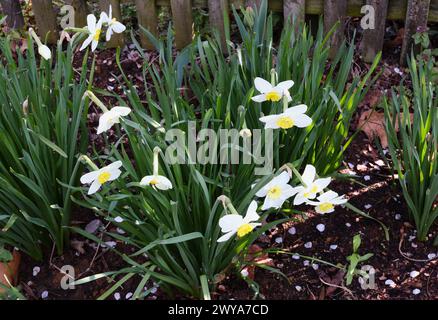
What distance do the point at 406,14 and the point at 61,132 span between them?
176 centimetres

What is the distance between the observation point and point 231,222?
158 cm

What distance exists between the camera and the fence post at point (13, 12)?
3289 mm

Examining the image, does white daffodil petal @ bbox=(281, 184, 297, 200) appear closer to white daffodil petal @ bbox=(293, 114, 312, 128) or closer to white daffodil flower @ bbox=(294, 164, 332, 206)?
white daffodil flower @ bbox=(294, 164, 332, 206)

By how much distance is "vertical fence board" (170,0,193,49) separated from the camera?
9.93ft

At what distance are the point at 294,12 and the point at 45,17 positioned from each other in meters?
1.35

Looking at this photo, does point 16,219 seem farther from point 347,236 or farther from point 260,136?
point 347,236

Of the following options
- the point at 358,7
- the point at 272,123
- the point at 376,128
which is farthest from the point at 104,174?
the point at 358,7

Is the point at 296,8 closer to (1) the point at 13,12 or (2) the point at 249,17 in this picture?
(2) the point at 249,17

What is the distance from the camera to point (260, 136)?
2000mm

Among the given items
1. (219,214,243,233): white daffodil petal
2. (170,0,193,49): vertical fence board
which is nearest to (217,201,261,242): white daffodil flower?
(219,214,243,233): white daffodil petal

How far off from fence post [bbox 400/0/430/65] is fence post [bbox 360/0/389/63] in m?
0.11

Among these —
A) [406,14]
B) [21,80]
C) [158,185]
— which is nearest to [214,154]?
[158,185]

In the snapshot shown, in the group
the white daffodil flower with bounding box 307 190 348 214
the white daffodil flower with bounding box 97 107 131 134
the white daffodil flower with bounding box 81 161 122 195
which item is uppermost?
the white daffodil flower with bounding box 97 107 131 134

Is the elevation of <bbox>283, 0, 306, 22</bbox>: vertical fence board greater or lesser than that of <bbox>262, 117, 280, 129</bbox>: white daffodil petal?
greater
